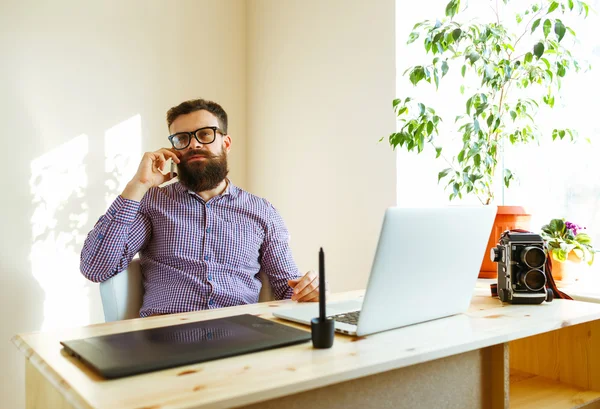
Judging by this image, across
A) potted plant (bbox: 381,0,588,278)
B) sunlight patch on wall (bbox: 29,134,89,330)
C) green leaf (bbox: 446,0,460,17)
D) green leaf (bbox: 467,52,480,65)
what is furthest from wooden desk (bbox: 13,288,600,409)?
sunlight patch on wall (bbox: 29,134,89,330)

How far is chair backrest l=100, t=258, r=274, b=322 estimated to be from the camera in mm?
1681

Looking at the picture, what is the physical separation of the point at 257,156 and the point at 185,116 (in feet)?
4.72

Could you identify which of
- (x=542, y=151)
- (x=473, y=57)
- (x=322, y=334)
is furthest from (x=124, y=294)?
(x=542, y=151)

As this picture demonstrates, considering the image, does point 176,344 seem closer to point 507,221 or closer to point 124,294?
point 124,294

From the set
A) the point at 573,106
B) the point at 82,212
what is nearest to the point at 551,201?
the point at 573,106

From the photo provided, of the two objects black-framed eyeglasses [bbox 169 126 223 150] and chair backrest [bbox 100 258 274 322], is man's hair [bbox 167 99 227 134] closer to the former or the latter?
black-framed eyeglasses [bbox 169 126 223 150]

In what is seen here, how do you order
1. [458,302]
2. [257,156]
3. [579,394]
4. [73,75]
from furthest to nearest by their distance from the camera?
[257,156] → [73,75] → [579,394] → [458,302]

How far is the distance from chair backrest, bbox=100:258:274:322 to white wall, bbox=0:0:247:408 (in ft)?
3.73

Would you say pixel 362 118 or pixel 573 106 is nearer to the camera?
pixel 573 106

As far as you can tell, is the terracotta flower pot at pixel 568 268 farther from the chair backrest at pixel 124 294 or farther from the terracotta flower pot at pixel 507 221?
the chair backrest at pixel 124 294

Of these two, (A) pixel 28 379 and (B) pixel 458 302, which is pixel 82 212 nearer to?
(A) pixel 28 379

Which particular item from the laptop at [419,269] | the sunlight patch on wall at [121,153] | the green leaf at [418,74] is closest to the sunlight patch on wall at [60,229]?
the sunlight patch on wall at [121,153]

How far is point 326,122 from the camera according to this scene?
2.90 meters

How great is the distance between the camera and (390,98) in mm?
2531
